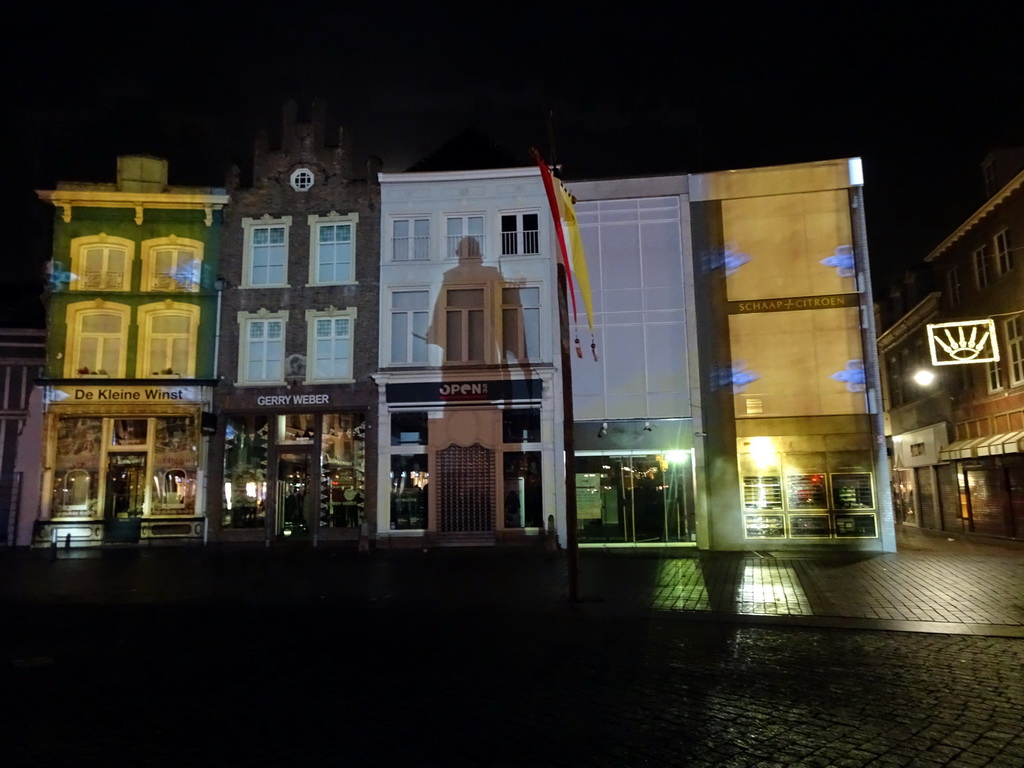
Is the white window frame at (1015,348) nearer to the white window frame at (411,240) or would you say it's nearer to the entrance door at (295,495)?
the white window frame at (411,240)

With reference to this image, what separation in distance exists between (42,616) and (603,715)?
9649mm

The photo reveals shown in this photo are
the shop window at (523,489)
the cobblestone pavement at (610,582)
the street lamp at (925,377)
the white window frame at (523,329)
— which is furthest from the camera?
the street lamp at (925,377)

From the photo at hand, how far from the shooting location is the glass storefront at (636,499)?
845 inches

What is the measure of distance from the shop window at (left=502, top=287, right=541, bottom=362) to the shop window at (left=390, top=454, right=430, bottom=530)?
4.37 meters

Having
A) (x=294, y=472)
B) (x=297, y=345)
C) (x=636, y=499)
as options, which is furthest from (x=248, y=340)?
(x=636, y=499)

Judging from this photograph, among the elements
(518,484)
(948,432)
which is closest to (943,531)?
(948,432)

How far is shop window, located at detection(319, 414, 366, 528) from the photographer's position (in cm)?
2298

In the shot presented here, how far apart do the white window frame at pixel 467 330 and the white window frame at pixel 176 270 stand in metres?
8.26

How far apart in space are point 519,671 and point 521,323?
52.8ft

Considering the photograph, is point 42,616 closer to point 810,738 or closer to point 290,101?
point 810,738

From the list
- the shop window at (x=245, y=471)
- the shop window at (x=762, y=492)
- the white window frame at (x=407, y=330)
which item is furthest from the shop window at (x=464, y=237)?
the shop window at (x=762, y=492)

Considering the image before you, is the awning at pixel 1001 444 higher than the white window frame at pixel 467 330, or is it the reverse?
the white window frame at pixel 467 330

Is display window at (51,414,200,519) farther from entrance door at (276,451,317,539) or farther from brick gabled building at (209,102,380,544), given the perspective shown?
entrance door at (276,451,317,539)

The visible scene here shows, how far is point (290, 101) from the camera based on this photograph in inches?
972
